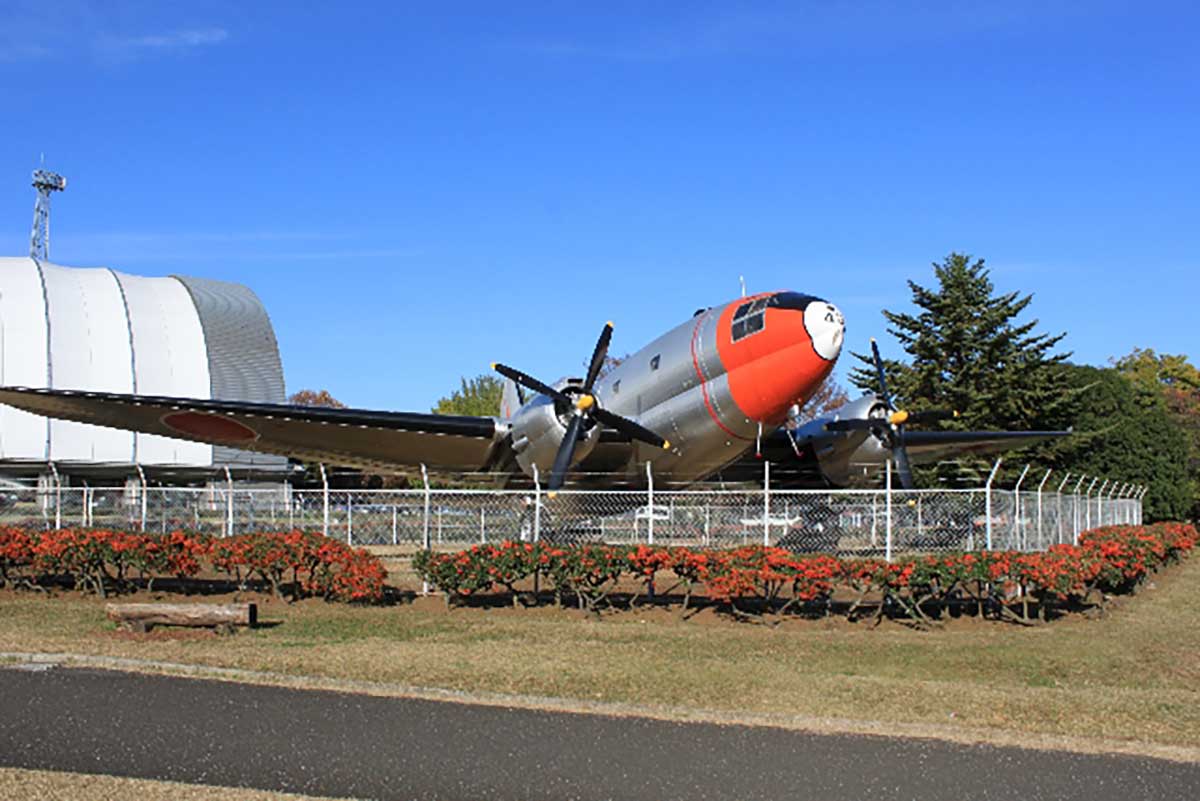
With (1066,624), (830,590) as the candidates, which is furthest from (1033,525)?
(830,590)

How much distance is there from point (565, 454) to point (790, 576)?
6581mm

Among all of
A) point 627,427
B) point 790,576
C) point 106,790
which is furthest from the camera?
point 627,427

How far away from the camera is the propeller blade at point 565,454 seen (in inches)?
770

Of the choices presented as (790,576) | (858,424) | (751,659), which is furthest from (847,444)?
(751,659)

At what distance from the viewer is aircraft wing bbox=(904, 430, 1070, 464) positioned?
2631 centimetres

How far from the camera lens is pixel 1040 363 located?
42438 millimetres

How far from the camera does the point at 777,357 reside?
19766mm

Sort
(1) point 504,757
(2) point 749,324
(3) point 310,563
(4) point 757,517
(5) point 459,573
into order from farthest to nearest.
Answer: (2) point 749,324
(4) point 757,517
(3) point 310,563
(5) point 459,573
(1) point 504,757

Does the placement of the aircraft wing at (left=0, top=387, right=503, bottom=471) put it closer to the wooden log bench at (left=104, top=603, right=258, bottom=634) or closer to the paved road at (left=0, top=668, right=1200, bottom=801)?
the wooden log bench at (left=104, top=603, right=258, bottom=634)

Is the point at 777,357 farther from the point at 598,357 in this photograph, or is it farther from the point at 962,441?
the point at 962,441

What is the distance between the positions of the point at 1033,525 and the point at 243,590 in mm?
13484

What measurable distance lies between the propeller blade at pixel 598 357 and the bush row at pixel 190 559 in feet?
20.2

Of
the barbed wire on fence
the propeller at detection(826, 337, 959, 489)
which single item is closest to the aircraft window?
the barbed wire on fence

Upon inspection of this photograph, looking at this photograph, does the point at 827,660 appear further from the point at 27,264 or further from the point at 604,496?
the point at 27,264
